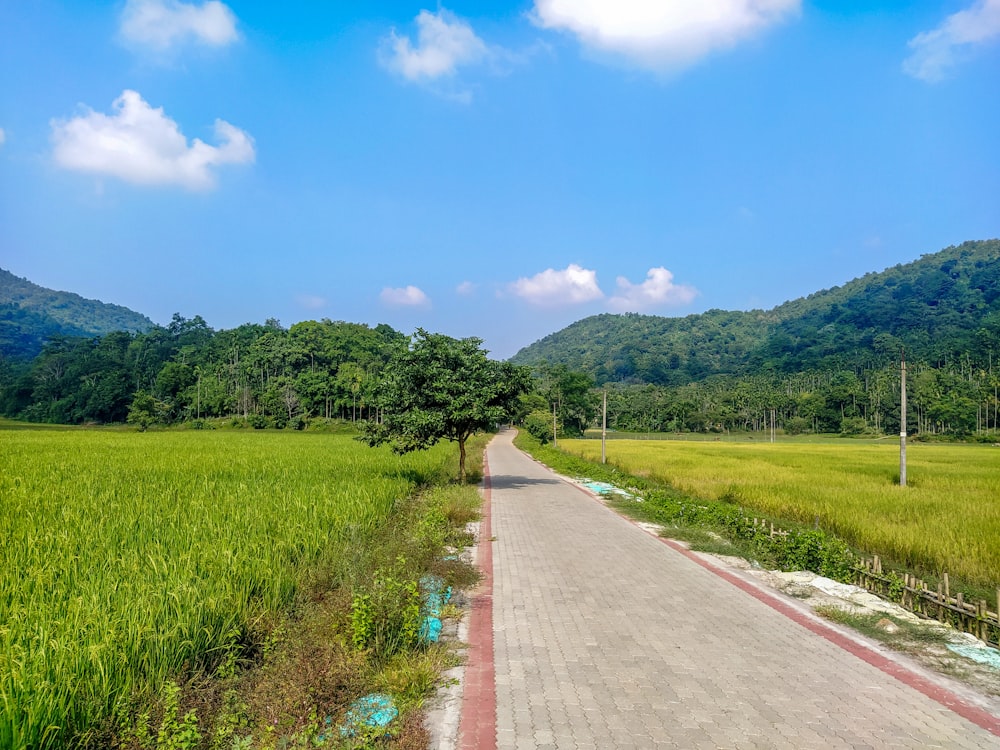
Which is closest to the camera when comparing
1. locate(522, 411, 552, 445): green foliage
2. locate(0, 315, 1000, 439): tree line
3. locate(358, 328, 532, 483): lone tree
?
locate(358, 328, 532, 483): lone tree

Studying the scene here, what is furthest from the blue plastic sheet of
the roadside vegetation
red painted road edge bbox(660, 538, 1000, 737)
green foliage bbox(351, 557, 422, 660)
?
the roadside vegetation

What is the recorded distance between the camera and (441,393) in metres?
17.2

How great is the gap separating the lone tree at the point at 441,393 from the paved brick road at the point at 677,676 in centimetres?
892

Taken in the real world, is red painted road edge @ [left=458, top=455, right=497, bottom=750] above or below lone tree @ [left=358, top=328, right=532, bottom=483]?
below

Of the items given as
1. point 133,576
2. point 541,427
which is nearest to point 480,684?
point 133,576

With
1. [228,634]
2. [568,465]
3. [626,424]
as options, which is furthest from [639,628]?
[626,424]

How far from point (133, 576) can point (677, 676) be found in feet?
16.4

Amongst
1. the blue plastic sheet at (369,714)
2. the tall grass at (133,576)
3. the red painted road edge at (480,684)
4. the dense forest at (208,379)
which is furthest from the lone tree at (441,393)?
the dense forest at (208,379)

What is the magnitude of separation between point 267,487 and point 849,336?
172781mm

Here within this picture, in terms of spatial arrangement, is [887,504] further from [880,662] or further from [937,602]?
[880,662]

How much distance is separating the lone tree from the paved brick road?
29.3 feet

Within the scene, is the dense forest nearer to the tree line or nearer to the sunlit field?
the tree line

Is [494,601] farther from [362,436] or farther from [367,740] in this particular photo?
[362,436]

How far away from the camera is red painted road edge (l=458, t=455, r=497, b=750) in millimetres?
3889
